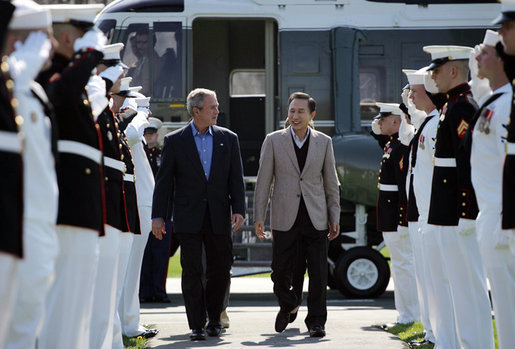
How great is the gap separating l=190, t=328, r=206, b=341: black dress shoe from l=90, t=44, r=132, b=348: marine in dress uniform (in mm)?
2065

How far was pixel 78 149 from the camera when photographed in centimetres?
489

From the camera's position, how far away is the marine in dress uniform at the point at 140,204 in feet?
26.2

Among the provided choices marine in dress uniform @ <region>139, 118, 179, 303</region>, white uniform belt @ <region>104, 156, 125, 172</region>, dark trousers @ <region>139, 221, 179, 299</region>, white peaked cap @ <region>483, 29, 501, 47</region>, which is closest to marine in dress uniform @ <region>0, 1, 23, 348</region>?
white uniform belt @ <region>104, 156, 125, 172</region>

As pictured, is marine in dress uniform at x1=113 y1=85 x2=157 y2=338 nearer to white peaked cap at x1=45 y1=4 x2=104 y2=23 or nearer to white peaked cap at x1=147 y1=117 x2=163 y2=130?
white peaked cap at x1=45 y1=4 x2=104 y2=23

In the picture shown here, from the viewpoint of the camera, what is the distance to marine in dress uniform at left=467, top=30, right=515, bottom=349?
194 inches

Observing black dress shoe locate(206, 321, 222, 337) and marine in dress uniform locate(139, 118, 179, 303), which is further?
marine in dress uniform locate(139, 118, 179, 303)

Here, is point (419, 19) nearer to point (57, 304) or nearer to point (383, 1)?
point (383, 1)

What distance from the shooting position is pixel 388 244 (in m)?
9.65

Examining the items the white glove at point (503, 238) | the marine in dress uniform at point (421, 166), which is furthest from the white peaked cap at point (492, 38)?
the marine in dress uniform at point (421, 166)

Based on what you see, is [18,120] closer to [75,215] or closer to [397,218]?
[75,215]

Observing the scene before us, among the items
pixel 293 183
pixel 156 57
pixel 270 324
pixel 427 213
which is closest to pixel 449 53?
pixel 427 213

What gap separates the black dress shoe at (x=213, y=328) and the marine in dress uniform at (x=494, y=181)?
359cm

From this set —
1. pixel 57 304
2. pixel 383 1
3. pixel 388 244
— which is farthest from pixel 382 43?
pixel 57 304

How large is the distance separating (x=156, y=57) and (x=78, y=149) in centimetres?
766
